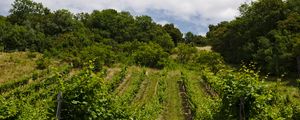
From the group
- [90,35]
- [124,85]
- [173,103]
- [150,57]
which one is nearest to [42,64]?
[124,85]

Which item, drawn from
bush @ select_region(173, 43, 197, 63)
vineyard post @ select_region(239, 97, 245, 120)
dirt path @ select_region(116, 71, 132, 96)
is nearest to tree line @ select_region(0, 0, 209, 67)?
bush @ select_region(173, 43, 197, 63)

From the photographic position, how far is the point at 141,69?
6906 cm

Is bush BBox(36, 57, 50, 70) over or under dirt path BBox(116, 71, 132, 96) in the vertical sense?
over

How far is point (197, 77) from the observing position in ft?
202

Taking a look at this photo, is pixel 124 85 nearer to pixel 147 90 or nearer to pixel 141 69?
pixel 147 90

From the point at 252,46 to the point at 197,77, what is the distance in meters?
12.2

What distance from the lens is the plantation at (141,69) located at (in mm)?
12069

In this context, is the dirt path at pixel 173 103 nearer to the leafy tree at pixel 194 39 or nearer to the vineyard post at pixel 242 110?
the vineyard post at pixel 242 110

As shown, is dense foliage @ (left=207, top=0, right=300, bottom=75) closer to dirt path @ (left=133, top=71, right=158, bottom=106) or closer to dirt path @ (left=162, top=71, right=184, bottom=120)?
dirt path @ (left=162, top=71, right=184, bottom=120)

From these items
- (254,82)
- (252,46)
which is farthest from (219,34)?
(254,82)

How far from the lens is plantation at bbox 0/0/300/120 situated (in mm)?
12069

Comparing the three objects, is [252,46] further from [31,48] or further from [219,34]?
[31,48]

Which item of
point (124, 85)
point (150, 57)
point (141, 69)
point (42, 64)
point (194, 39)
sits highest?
point (194, 39)

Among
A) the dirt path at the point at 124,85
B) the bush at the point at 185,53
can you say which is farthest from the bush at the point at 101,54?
the bush at the point at 185,53
